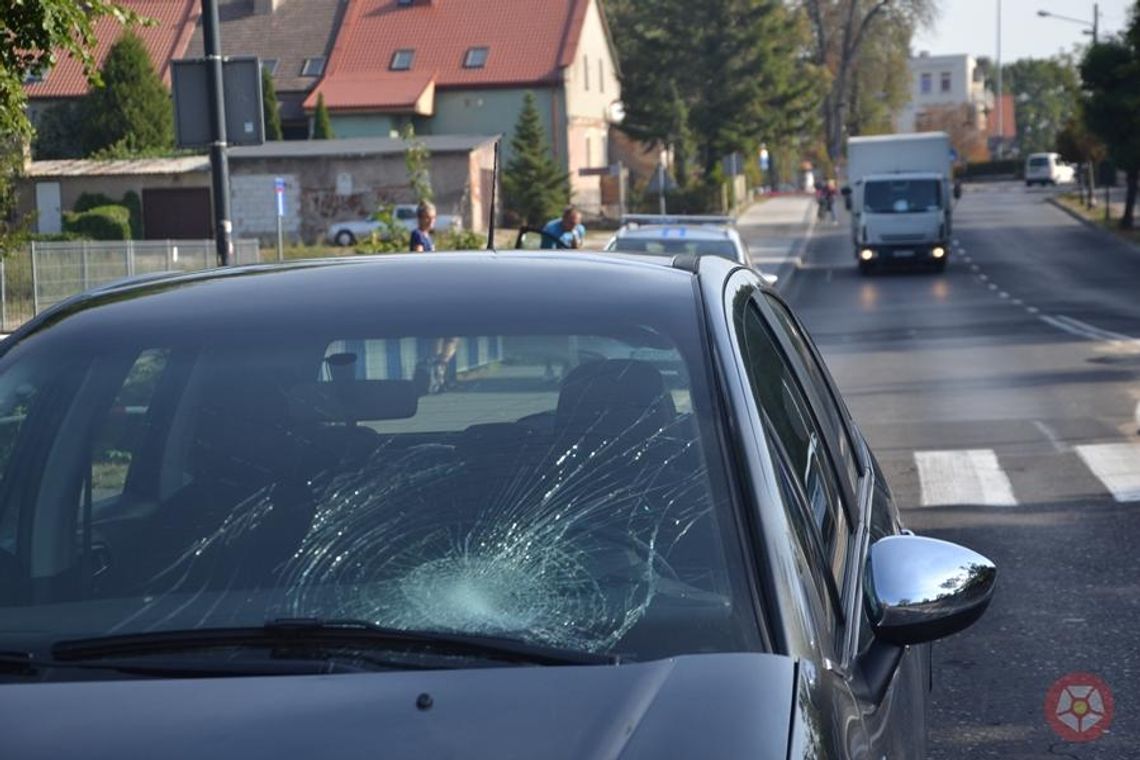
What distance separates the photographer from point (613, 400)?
129 inches

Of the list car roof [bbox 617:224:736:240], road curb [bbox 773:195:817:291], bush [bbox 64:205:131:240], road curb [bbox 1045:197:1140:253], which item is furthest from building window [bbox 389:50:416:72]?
car roof [bbox 617:224:736:240]

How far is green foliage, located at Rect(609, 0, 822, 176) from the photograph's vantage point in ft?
232

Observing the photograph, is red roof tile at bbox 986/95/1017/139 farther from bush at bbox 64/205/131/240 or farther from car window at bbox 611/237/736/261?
car window at bbox 611/237/736/261

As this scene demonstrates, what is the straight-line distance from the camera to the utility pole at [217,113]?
14859mm

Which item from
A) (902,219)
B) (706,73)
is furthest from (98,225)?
(706,73)

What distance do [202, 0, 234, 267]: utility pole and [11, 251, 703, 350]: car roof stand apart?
36.2ft

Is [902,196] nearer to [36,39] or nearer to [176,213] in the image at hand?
[176,213]

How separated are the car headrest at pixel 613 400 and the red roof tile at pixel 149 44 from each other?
62116 mm

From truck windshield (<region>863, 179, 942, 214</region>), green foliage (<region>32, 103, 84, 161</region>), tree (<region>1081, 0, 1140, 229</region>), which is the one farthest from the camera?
green foliage (<region>32, 103, 84, 161</region>)

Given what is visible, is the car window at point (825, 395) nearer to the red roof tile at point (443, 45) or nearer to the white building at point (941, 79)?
the red roof tile at point (443, 45)

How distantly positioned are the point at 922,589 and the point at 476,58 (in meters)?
64.0

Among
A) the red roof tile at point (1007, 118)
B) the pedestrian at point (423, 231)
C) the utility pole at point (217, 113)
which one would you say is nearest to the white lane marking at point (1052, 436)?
the pedestrian at point (423, 231)

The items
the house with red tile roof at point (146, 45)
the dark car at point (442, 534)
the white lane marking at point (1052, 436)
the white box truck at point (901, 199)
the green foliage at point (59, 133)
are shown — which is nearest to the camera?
the dark car at point (442, 534)

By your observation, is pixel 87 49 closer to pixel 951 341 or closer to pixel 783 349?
pixel 783 349
